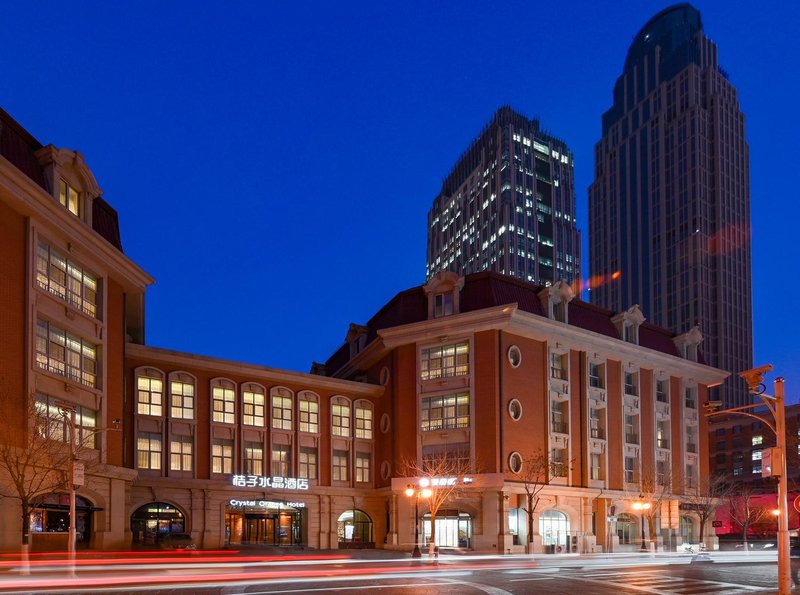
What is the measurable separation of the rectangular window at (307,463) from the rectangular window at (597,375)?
21.9m

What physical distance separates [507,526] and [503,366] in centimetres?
1068

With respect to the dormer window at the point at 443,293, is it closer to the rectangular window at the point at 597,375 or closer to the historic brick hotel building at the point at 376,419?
the historic brick hotel building at the point at 376,419

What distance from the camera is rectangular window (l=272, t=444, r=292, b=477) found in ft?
201

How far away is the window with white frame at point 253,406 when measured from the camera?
60.3 meters

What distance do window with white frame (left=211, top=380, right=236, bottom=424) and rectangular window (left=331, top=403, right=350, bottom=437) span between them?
8.20 m

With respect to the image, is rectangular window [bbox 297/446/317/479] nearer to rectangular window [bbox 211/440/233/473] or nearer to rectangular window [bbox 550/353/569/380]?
rectangular window [bbox 211/440/233/473]

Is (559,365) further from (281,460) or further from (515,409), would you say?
(281,460)

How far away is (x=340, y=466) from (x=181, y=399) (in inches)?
533

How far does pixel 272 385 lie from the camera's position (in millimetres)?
62000

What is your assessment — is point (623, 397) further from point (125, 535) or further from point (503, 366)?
point (125, 535)

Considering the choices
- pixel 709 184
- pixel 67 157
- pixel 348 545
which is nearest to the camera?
pixel 67 157

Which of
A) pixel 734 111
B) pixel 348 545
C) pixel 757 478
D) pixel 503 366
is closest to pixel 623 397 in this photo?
pixel 503 366

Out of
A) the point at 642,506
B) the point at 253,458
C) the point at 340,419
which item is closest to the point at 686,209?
the point at 642,506

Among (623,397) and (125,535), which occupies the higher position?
(623,397)
